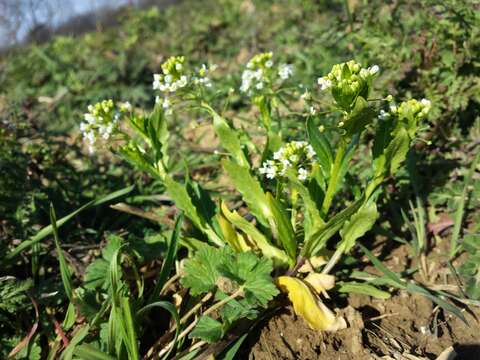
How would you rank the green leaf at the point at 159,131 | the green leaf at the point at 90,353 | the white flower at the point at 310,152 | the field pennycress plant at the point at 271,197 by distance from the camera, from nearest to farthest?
1. the green leaf at the point at 90,353
2. the field pennycress plant at the point at 271,197
3. the white flower at the point at 310,152
4. the green leaf at the point at 159,131

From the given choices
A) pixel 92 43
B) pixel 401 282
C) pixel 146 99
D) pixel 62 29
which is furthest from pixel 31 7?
pixel 62 29

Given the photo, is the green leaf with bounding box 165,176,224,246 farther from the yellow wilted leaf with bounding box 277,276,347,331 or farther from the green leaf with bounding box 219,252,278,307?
the yellow wilted leaf with bounding box 277,276,347,331

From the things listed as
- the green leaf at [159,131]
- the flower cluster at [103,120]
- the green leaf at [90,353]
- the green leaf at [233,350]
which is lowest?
the green leaf at [233,350]

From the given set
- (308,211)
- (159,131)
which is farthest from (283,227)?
(159,131)

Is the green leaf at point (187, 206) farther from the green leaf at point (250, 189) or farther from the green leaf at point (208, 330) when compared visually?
the green leaf at point (208, 330)

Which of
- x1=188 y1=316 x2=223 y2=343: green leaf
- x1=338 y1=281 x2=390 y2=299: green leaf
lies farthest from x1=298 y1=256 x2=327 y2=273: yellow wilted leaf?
x1=188 y1=316 x2=223 y2=343: green leaf

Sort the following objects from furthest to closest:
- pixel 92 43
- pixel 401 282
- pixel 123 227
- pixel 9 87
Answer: pixel 92 43, pixel 9 87, pixel 123 227, pixel 401 282

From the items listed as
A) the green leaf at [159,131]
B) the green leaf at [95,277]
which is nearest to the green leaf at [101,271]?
the green leaf at [95,277]

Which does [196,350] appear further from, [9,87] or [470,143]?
[9,87]
